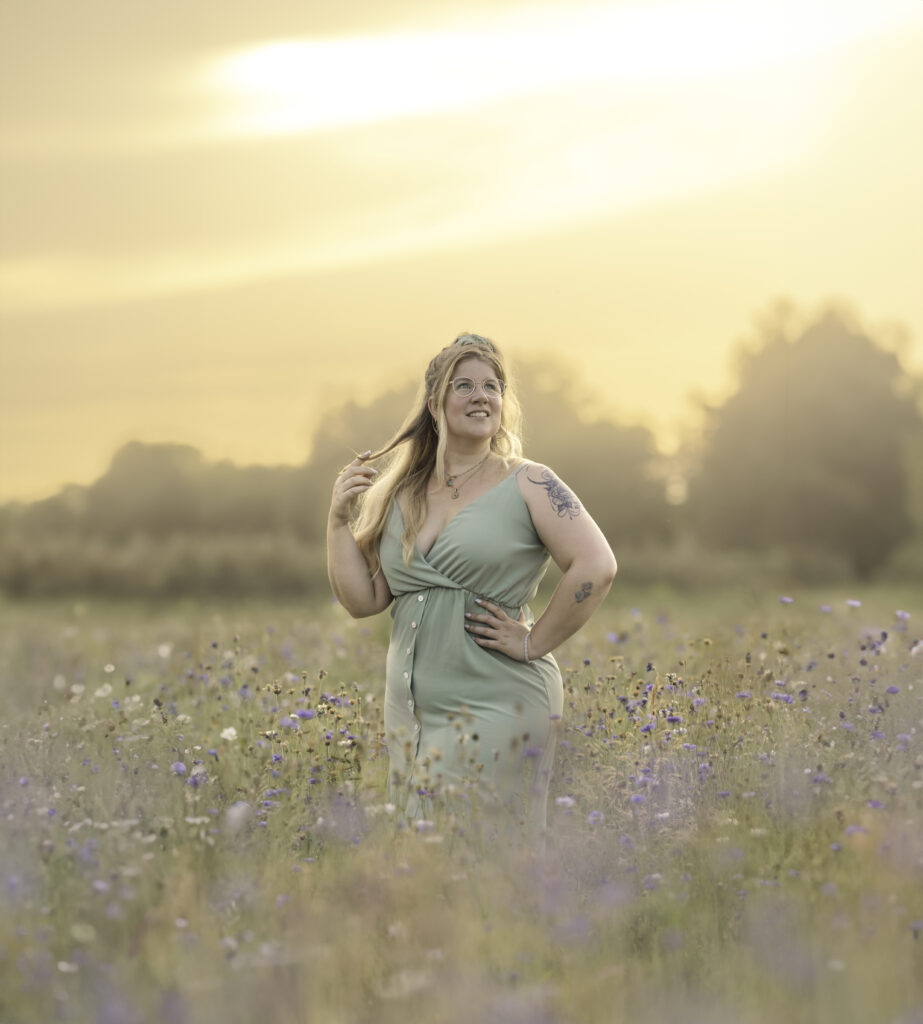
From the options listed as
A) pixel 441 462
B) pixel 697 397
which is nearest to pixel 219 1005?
pixel 441 462

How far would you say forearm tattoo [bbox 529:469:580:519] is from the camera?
4.79 m

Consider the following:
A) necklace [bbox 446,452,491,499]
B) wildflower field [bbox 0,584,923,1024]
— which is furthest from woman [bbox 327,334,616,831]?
wildflower field [bbox 0,584,923,1024]

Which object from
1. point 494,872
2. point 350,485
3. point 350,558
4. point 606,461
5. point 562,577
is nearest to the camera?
point 494,872

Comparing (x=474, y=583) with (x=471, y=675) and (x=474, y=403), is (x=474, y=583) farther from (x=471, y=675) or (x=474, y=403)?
(x=474, y=403)

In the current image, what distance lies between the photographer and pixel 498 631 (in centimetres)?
480

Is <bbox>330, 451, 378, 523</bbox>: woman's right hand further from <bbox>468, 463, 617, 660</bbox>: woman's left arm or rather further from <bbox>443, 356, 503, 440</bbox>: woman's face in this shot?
<bbox>468, 463, 617, 660</bbox>: woman's left arm

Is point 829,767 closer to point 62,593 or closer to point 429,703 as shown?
point 429,703

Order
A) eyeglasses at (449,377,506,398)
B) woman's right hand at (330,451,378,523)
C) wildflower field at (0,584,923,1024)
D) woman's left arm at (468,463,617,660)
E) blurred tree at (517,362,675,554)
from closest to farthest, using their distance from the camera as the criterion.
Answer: wildflower field at (0,584,923,1024) → woman's left arm at (468,463,617,660) → eyeglasses at (449,377,506,398) → woman's right hand at (330,451,378,523) → blurred tree at (517,362,675,554)

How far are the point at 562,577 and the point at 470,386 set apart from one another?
0.87 meters

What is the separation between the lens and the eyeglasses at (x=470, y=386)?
4.86 m

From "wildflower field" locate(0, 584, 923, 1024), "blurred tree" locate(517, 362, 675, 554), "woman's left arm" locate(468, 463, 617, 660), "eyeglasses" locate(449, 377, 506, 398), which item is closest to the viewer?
"wildflower field" locate(0, 584, 923, 1024)

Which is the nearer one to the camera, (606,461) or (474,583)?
(474,583)

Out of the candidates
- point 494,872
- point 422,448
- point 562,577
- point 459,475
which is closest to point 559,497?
point 562,577

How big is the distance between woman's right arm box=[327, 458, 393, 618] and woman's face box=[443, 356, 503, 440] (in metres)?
0.45
